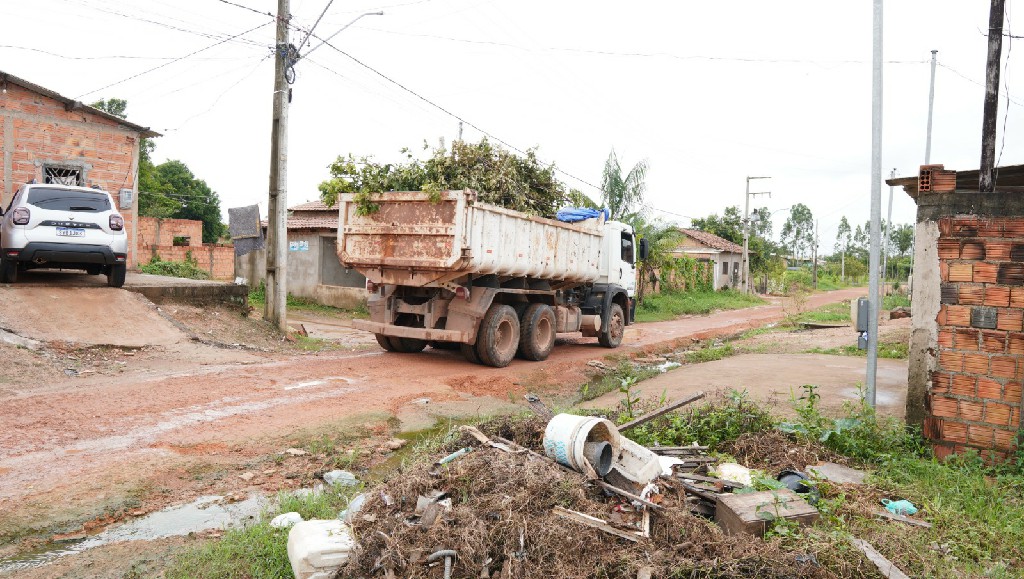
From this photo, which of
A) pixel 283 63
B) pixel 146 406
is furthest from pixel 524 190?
pixel 146 406

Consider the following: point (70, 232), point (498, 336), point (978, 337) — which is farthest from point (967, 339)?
point (70, 232)

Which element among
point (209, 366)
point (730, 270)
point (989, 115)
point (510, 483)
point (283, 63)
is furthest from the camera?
point (730, 270)

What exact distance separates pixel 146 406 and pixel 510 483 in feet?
15.9

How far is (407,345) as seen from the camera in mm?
12016

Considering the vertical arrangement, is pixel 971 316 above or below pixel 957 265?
below

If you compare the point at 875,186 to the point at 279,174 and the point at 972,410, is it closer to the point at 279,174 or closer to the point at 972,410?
the point at 972,410

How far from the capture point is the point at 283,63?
13.1 meters

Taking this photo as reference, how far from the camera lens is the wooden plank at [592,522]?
11.9ft

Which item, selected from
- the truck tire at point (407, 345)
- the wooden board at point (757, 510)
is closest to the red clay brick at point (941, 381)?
the wooden board at point (757, 510)

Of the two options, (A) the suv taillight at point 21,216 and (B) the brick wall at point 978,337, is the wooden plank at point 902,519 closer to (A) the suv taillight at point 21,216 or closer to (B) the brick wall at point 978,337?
(B) the brick wall at point 978,337

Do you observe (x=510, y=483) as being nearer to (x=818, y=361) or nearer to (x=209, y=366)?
(x=209, y=366)

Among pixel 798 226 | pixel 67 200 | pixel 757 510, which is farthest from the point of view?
pixel 798 226

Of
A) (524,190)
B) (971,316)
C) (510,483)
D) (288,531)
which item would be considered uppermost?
(524,190)

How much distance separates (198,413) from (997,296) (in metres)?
7.31
